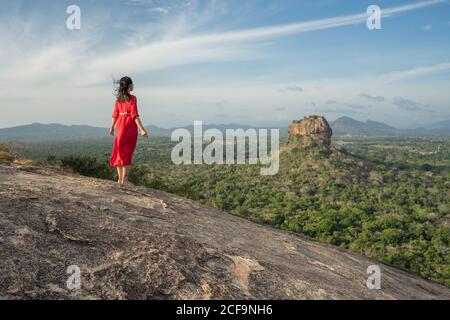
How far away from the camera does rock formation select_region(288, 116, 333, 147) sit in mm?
94756

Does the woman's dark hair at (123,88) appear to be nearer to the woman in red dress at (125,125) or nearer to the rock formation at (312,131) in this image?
the woman in red dress at (125,125)

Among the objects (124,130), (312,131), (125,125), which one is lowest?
(124,130)

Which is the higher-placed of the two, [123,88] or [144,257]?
[123,88]

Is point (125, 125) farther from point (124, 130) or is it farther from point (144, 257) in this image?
point (144, 257)

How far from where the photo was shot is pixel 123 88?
24.4 feet

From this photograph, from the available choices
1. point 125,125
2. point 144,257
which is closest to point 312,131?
point 125,125

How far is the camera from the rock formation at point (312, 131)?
311 ft

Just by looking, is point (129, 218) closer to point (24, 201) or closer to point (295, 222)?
point (24, 201)

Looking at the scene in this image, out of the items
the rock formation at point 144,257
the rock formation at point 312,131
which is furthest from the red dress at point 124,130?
the rock formation at point 312,131

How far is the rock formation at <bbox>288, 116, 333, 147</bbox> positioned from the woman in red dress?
88594 millimetres

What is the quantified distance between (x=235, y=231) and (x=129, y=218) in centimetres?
179

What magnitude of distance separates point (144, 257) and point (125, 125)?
14.0 ft
